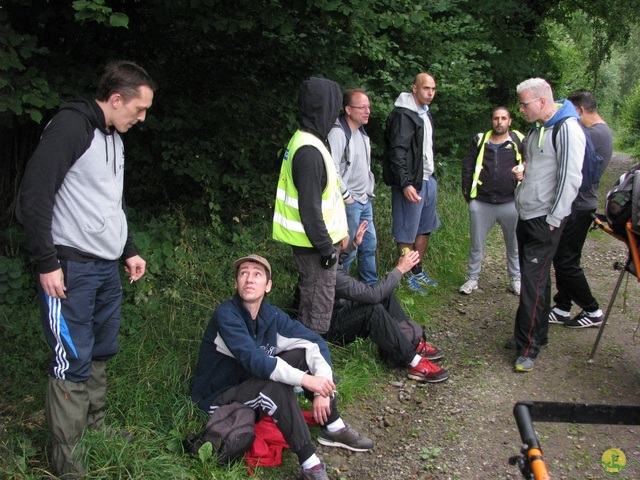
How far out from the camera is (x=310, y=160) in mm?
3688

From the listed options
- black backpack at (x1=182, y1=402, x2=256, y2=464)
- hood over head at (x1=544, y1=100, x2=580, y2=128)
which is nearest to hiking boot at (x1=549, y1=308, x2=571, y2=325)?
hood over head at (x1=544, y1=100, x2=580, y2=128)

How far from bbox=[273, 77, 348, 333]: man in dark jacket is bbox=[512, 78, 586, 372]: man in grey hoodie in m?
1.47

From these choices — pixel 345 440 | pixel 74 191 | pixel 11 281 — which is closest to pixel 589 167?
pixel 345 440

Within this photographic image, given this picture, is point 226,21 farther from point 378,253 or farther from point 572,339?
point 572,339

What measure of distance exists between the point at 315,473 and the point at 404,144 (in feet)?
10.7

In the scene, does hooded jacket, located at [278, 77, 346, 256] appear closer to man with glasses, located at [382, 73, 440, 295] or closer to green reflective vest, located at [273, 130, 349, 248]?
green reflective vest, located at [273, 130, 349, 248]

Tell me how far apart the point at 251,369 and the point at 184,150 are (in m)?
3.43

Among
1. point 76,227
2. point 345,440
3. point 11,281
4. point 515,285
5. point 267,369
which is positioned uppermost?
point 76,227

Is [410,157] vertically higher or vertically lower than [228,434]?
higher

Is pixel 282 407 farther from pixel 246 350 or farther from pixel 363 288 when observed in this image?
pixel 363 288

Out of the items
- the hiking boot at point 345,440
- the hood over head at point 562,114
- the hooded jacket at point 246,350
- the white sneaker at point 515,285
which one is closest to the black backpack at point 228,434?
the hooded jacket at point 246,350

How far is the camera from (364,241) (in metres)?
5.44

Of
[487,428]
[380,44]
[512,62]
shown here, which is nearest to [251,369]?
[487,428]

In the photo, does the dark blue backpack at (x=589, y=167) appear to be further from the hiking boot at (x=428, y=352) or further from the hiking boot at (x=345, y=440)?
the hiking boot at (x=345, y=440)
